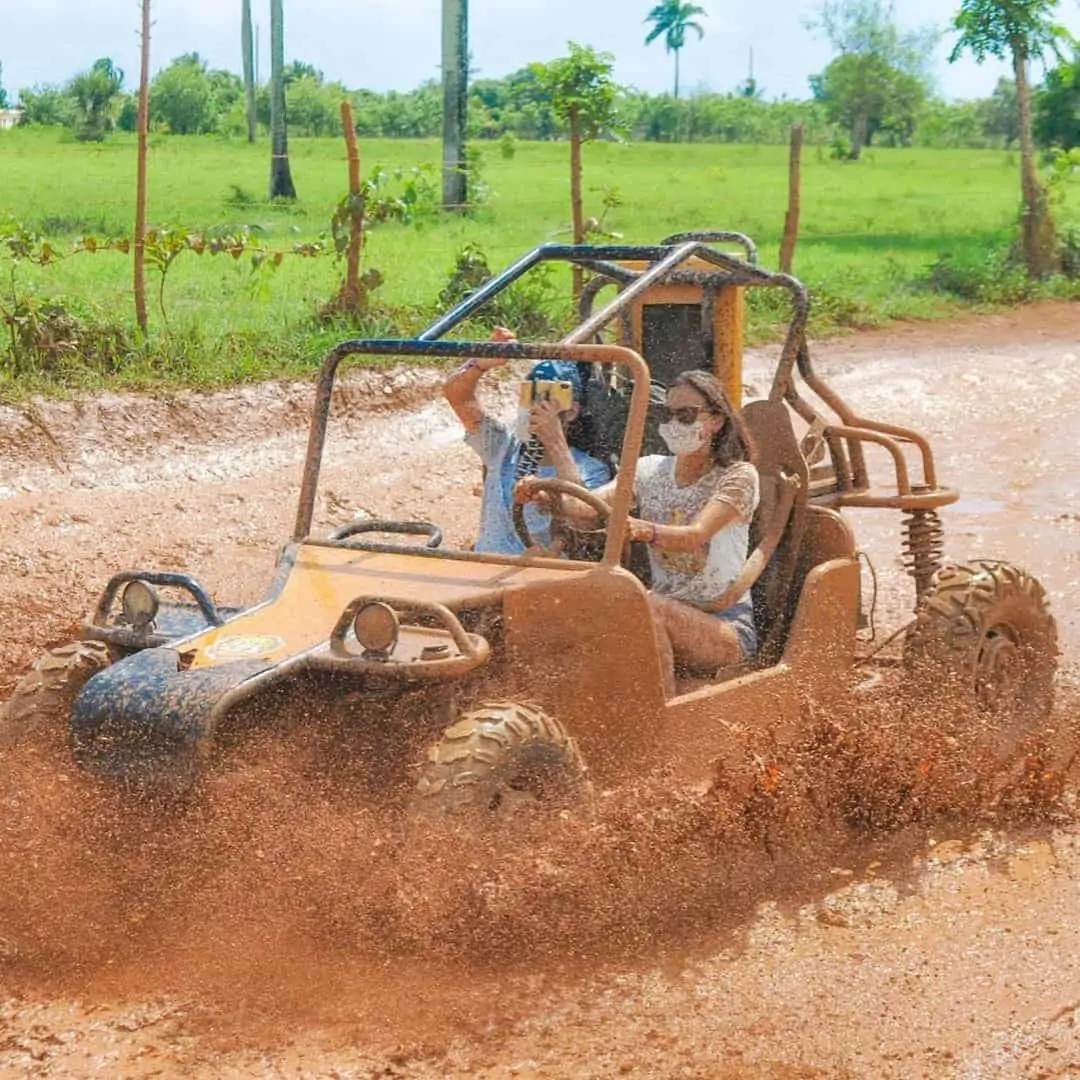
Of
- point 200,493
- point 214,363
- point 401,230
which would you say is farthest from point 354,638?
point 401,230

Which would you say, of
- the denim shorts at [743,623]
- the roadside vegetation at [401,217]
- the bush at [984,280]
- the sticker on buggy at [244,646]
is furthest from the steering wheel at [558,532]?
the bush at [984,280]

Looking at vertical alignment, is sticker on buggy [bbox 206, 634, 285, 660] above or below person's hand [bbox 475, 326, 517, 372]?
below

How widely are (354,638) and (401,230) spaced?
53.5 feet

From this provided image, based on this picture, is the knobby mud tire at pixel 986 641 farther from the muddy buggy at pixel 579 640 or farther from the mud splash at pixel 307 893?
the mud splash at pixel 307 893

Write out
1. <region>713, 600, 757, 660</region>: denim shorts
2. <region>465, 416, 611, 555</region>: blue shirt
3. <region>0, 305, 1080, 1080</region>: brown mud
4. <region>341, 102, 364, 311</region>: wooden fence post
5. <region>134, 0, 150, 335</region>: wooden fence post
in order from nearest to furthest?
A: <region>0, 305, 1080, 1080</region>: brown mud
<region>713, 600, 757, 660</region>: denim shorts
<region>465, 416, 611, 555</region>: blue shirt
<region>134, 0, 150, 335</region>: wooden fence post
<region>341, 102, 364, 311</region>: wooden fence post

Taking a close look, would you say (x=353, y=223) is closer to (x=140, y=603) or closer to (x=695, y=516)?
(x=695, y=516)

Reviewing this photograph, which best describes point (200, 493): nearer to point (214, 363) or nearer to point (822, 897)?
point (214, 363)

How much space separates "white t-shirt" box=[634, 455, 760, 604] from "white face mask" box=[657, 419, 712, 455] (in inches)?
3.7

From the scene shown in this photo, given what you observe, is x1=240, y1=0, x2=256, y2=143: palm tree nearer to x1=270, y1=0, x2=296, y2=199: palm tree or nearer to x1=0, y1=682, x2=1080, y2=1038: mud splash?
x1=270, y1=0, x2=296, y2=199: palm tree

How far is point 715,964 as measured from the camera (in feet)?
15.0

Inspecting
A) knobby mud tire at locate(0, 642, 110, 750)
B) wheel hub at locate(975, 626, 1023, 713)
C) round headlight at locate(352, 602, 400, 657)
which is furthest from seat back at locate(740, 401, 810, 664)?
knobby mud tire at locate(0, 642, 110, 750)

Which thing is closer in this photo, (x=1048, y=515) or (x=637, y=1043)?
(x=637, y=1043)

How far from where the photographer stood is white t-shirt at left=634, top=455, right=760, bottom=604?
561 centimetres

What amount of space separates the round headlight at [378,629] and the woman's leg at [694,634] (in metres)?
0.94
